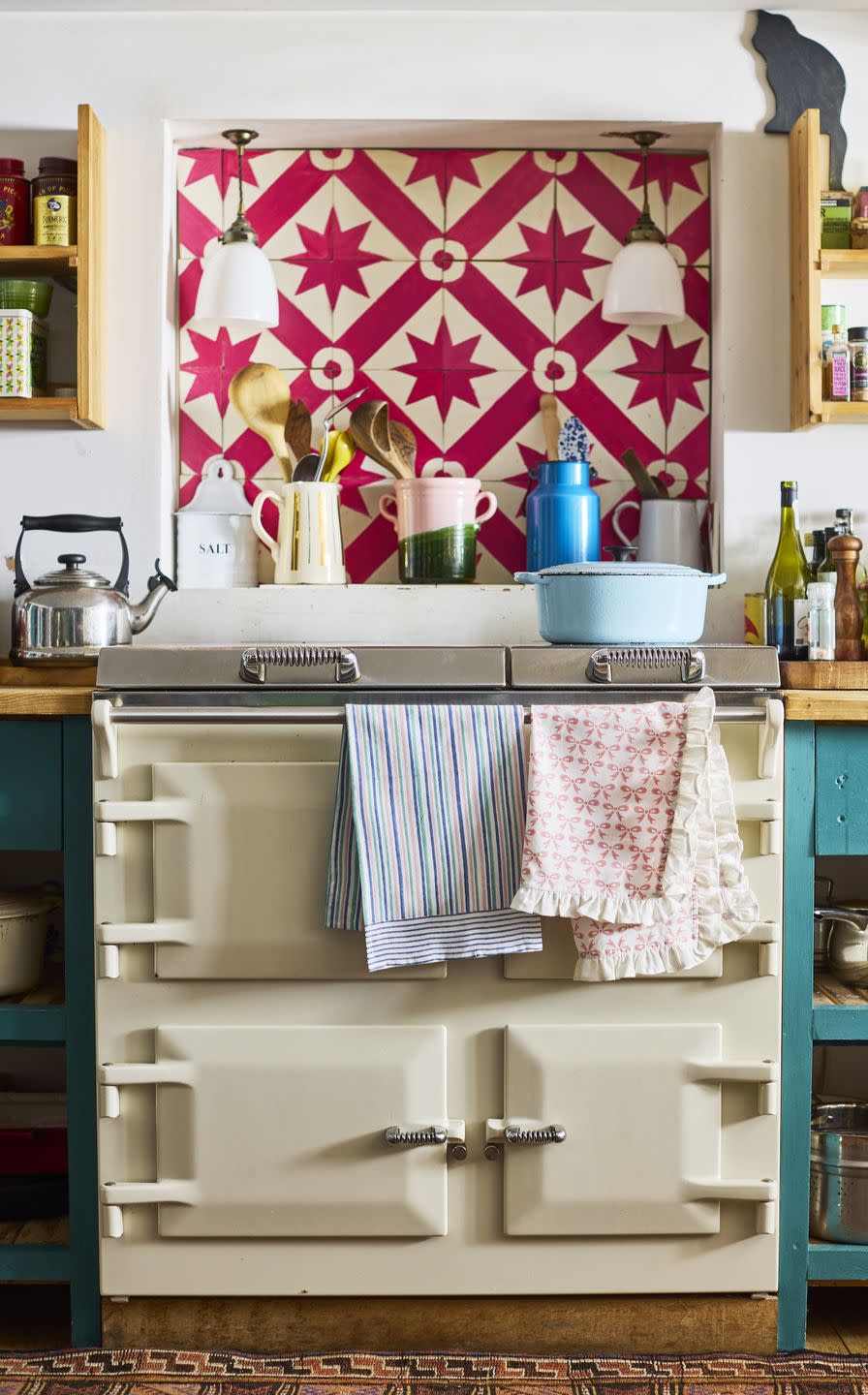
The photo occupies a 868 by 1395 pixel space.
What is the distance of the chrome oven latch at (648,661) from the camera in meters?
1.86

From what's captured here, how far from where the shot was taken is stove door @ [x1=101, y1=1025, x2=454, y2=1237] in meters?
1.83

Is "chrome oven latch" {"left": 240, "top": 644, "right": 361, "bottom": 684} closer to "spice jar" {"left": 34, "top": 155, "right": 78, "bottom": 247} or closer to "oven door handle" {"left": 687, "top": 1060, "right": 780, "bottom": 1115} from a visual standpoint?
"oven door handle" {"left": 687, "top": 1060, "right": 780, "bottom": 1115}

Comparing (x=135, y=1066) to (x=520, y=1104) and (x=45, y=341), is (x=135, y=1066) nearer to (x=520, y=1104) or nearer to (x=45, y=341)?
(x=520, y=1104)

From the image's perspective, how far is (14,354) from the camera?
7.45ft

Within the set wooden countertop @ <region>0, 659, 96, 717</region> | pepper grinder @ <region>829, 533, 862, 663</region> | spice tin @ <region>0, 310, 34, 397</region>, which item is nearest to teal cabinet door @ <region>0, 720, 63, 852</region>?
wooden countertop @ <region>0, 659, 96, 717</region>

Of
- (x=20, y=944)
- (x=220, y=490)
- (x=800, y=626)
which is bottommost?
(x=20, y=944)

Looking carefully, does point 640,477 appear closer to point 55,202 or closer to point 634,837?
point 634,837

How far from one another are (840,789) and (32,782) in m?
1.18

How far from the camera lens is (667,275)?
2.44 metres

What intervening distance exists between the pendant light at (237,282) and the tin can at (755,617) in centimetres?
104

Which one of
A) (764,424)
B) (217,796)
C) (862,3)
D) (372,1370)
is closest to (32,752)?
(217,796)

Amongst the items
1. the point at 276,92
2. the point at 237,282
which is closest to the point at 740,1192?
the point at 237,282

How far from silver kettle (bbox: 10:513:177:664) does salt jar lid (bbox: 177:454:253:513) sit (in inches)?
16.7

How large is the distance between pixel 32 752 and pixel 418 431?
106 centimetres
